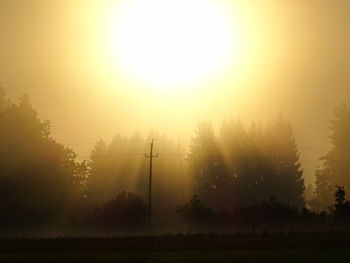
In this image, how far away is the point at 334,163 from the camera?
109562 mm

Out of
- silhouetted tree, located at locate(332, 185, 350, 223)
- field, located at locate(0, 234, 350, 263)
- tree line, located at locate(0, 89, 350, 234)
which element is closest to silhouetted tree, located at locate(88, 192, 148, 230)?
tree line, located at locate(0, 89, 350, 234)

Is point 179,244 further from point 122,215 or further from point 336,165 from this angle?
point 336,165

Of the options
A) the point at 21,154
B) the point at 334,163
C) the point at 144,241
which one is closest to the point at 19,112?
the point at 21,154

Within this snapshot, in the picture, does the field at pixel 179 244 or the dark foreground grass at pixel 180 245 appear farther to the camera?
the field at pixel 179 244

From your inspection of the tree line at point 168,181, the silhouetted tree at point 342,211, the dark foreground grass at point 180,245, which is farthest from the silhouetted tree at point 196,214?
the silhouetted tree at point 342,211

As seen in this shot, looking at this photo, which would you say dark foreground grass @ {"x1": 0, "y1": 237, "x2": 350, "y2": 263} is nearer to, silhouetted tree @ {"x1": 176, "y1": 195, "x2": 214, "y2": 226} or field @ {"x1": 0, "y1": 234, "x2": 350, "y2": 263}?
field @ {"x1": 0, "y1": 234, "x2": 350, "y2": 263}

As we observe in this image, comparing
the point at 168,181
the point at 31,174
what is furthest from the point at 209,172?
the point at 31,174

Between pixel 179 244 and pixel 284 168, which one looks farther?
pixel 284 168

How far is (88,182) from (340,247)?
62.9 m

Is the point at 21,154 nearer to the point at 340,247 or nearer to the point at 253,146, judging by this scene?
the point at 253,146

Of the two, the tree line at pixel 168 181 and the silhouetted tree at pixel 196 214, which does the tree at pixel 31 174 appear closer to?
the tree line at pixel 168 181

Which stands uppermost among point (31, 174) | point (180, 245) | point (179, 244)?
point (31, 174)

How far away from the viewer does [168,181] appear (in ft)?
377

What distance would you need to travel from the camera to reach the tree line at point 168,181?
3408 inches
